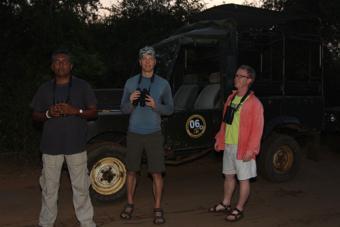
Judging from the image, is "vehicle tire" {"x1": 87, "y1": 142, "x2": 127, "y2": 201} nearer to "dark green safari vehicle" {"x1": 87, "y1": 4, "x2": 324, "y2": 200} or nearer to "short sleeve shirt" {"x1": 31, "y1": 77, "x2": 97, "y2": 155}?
"dark green safari vehicle" {"x1": 87, "y1": 4, "x2": 324, "y2": 200}

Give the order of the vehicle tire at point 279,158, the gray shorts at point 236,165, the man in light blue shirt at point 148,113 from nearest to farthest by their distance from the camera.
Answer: the man in light blue shirt at point 148,113 < the gray shorts at point 236,165 < the vehicle tire at point 279,158

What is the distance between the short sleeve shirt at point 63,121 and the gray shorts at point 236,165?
5.58 ft

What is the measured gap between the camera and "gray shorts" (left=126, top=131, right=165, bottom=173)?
17.5ft

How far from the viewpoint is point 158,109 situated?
5.21 m

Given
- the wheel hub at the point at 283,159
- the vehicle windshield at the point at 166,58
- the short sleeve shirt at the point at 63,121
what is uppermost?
the vehicle windshield at the point at 166,58

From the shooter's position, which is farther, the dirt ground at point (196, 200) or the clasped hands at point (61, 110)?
the dirt ground at point (196, 200)

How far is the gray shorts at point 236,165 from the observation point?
5.52m

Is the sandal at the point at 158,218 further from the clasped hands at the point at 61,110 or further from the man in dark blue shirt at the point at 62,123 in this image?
the clasped hands at the point at 61,110

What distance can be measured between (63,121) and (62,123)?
0.02 m

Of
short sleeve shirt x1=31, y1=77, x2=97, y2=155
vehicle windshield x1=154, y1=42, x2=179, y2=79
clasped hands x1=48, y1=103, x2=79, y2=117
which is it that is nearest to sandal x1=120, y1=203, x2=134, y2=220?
short sleeve shirt x1=31, y1=77, x2=97, y2=155

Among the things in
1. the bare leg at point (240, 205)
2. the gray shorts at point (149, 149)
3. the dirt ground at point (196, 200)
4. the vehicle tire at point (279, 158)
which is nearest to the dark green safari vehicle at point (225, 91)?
the vehicle tire at point (279, 158)

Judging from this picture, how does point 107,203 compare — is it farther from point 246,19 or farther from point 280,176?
point 246,19

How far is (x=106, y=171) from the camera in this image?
20.7ft

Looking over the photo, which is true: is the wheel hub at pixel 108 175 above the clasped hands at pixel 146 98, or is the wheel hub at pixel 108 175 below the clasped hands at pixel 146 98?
below
